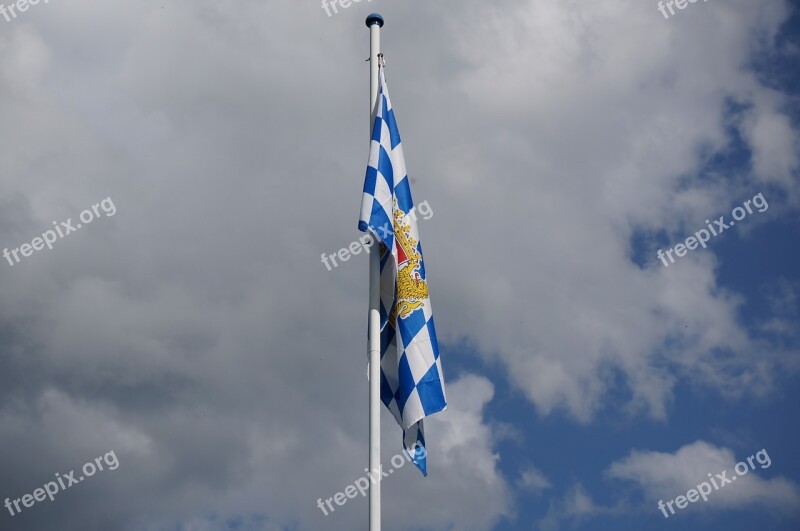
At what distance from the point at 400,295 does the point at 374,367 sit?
5.77 ft

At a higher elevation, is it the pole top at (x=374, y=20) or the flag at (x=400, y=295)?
the pole top at (x=374, y=20)

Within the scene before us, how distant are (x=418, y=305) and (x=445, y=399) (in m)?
1.78

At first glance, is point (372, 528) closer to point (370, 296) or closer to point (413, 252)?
point (370, 296)

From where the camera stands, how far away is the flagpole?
640 inches

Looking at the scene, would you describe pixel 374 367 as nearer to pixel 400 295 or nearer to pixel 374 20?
pixel 400 295

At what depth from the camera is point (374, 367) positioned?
17.2 metres

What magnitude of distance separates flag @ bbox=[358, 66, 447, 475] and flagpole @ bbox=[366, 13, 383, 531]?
24 cm

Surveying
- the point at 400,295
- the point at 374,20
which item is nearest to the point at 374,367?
the point at 400,295

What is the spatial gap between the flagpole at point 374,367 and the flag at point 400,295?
0.77ft

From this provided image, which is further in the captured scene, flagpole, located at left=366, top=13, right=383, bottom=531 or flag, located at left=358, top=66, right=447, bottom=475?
flag, located at left=358, top=66, right=447, bottom=475

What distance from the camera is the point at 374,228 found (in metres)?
18.1

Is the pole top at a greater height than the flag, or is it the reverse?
the pole top

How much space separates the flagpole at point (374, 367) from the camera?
16.3 meters

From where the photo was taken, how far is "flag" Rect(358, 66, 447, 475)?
17984 millimetres
